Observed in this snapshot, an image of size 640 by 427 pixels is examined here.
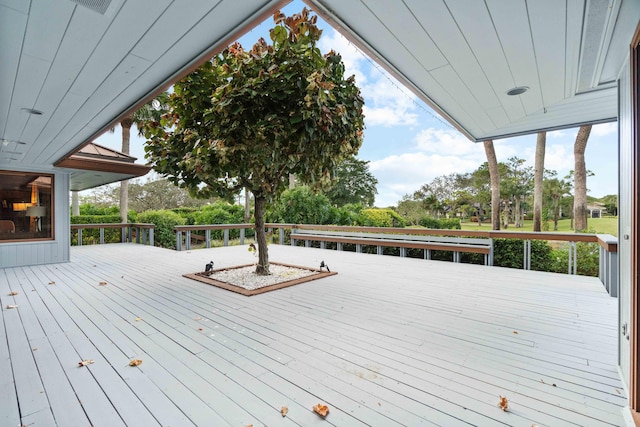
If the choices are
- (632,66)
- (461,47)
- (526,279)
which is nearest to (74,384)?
(461,47)

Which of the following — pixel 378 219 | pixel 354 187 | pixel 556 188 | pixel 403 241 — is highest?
pixel 354 187

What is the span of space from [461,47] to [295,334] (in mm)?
2491

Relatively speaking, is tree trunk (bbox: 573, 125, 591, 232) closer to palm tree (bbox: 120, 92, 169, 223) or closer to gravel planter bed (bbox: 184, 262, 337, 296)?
gravel planter bed (bbox: 184, 262, 337, 296)

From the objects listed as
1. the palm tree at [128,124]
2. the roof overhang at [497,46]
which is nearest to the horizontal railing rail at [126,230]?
the palm tree at [128,124]

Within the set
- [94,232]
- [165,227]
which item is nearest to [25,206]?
[165,227]

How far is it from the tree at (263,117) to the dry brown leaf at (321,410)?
2.41 m

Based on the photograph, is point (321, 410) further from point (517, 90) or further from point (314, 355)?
point (517, 90)

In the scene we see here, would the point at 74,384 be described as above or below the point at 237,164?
below

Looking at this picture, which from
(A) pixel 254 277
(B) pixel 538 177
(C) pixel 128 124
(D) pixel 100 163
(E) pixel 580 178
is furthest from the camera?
(C) pixel 128 124

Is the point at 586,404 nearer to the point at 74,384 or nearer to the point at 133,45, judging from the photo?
the point at 74,384

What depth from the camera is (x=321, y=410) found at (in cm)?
152

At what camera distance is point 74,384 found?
179 centimetres

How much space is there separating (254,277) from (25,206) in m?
5.04

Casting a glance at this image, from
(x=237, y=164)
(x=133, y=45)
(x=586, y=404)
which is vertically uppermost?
(x=133, y=45)
